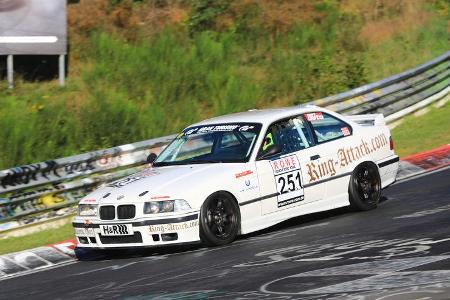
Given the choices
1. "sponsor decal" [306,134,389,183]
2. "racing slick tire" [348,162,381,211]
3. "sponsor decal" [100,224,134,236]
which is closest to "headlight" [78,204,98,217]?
"sponsor decal" [100,224,134,236]

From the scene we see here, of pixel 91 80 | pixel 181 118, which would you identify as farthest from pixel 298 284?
pixel 91 80

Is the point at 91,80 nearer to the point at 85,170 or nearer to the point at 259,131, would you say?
the point at 85,170

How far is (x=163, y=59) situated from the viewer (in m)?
22.7

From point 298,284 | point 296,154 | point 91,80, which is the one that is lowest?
point 298,284

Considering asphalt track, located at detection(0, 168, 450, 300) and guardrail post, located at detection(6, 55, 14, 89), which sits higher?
guardrail post, located at detection(6, 55, 14, 89)

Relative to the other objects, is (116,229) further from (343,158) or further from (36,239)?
(343,158)

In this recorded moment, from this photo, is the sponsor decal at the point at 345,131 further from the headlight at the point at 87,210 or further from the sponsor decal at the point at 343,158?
the headlight at the point at 87,210

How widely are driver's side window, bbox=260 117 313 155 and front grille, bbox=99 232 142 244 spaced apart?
2.01 metres

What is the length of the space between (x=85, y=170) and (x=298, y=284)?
23.6ft

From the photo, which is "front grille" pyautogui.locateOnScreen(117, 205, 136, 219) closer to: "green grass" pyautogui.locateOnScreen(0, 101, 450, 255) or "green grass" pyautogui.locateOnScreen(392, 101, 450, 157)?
"green grass" pyautogui.locateOnScreen(0, 101, 450, 255)

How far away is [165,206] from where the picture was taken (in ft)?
35.8

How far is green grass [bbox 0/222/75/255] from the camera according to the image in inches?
515

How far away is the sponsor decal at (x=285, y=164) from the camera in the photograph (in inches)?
468

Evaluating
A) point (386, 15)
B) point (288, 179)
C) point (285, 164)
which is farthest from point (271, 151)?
point (386, 15)
